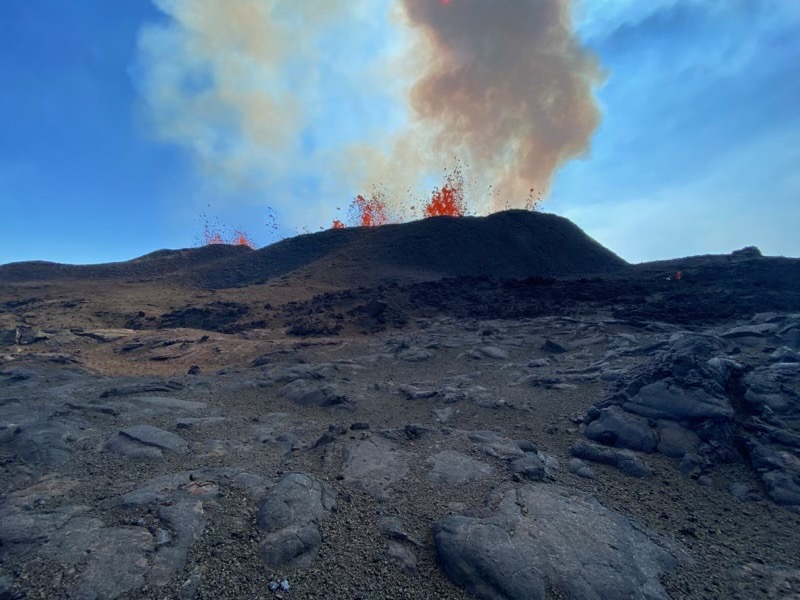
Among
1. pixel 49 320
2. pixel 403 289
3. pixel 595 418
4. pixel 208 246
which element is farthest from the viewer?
pixel 208 246

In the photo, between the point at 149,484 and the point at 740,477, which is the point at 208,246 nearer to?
the point at 149,484

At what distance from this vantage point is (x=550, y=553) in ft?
13.8

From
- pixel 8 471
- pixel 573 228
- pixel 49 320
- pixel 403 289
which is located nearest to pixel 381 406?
pixel 8 471

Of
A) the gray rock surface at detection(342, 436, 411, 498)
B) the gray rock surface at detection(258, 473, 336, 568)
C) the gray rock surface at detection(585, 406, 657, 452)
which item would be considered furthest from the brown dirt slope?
the gray rock surface at detection(585, 406, 657, 452)

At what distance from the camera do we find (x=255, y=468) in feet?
19.1

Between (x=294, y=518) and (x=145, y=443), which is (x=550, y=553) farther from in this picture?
(x=145, y=443)

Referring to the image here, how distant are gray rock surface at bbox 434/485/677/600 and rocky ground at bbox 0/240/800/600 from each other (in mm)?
20

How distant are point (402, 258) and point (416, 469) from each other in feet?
72.2

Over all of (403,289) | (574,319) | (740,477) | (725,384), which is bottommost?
(740,477)

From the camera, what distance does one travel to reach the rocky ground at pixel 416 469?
3.94m

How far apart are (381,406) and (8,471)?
19.0ft

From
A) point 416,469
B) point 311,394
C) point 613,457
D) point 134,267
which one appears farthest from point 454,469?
point 134,267

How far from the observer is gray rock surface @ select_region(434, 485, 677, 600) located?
152 inches

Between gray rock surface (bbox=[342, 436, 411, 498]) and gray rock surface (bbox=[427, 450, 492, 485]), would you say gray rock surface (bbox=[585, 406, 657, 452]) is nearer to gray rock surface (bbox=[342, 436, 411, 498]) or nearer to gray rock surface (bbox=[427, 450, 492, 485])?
gray rock surface (bbox=[427, 450, 492, 485])
